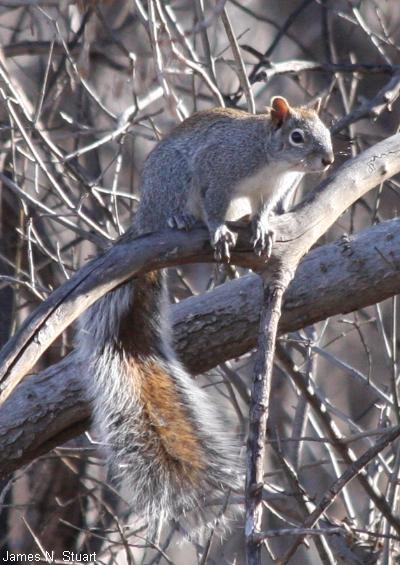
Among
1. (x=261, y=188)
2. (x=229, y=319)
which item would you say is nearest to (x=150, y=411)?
(x=229, y=319)

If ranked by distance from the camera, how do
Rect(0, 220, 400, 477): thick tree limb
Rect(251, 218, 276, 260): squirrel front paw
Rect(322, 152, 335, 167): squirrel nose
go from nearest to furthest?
Rect(251, 218, 276, 260): squirrel front paw → Rect(322, 152, 335, 167): squirrel nose → Rect(0, 220, 400, 477): thick tree limb

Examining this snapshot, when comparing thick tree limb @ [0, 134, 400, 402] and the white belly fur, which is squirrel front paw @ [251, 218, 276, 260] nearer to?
thick tree limb @ [0, 134, 400, 402]

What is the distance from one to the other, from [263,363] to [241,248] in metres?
0.49

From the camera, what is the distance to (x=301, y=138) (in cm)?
261

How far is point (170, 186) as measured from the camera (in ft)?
9.18

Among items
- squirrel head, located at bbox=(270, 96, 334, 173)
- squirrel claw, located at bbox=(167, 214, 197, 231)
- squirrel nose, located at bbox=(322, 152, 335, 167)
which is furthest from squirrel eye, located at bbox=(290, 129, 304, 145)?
squirrel claw, located at bbox=(167, 214, 197, 231)

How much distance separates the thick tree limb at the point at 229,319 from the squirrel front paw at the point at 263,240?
21.7 inches

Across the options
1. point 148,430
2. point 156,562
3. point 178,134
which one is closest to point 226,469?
point 148,430

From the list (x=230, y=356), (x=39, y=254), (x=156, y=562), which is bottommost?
(x=156, y=562)

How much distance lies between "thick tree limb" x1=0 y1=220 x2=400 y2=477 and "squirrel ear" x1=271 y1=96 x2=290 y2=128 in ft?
1.39

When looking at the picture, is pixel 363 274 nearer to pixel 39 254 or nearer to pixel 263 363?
pixel 263 363

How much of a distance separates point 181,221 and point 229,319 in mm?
344

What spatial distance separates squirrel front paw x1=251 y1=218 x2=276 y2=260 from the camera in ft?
7.40

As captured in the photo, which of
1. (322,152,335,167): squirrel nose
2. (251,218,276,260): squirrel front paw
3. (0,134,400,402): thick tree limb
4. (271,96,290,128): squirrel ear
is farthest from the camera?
(271,96,290,128): squirrel ear
